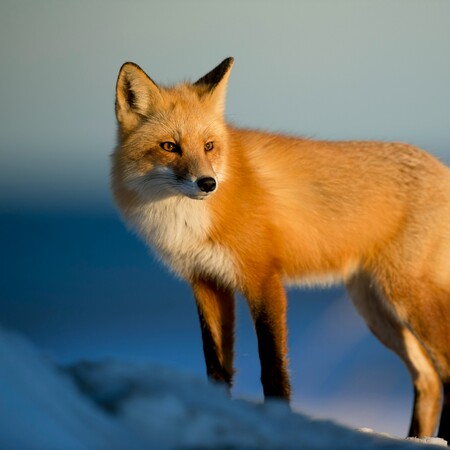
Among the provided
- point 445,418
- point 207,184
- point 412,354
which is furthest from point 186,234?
point 445,418

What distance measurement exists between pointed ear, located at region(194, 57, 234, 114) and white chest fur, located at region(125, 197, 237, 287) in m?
0.70

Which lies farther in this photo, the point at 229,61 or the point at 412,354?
the point at 412,354

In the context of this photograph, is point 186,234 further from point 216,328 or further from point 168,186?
point 216,328

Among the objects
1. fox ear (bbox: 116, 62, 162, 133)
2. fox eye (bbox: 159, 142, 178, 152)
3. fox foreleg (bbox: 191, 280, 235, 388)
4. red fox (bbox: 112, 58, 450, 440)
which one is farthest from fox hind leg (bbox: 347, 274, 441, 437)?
fox ear (bbox: 116, 62, 162, 133)

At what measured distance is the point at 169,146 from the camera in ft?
12.6

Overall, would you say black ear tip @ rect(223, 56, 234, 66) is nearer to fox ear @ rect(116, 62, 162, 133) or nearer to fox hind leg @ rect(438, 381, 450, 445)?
fox ear @ rect(116, 62, 162, 133)

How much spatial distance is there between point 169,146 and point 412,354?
2.44m

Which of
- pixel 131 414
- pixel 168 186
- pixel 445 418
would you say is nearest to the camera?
pixel 131 414

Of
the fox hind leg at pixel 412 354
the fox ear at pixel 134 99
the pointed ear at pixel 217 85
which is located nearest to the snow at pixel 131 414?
the fox ear at pixel 134 99

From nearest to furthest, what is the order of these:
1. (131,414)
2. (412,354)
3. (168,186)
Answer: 1. (131,414)
2. (168,186)
3. (412,354)

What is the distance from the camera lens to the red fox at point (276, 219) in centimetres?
387

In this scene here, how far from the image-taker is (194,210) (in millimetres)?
3857

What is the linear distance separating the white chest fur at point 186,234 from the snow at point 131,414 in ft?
9.74

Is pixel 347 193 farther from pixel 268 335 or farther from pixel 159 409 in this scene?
pixel 159 409
